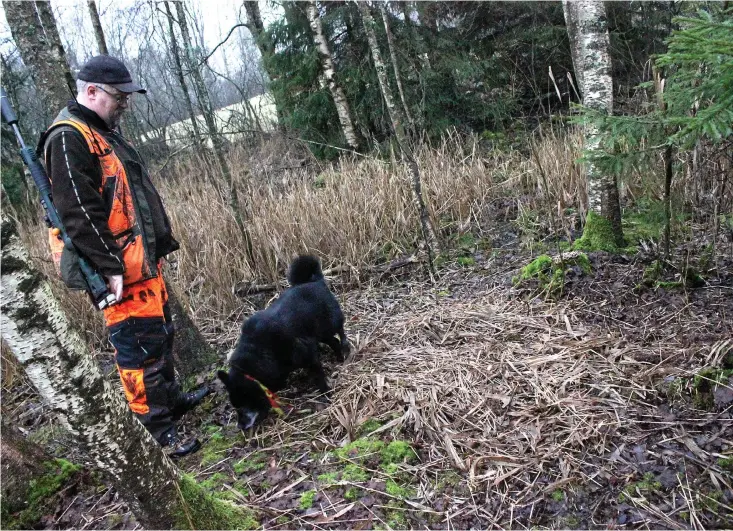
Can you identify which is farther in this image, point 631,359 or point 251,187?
point 251,187

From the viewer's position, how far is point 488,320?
3910 mm

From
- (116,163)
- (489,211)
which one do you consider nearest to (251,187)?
(489,211)

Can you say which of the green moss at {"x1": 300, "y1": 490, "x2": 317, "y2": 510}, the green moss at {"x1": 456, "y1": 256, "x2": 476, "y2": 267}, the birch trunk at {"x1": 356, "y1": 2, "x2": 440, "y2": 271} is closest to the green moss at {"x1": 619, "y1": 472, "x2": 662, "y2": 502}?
the green moss at {"x1": 300, "y1": 490, "x2": 317, "y2": 510}

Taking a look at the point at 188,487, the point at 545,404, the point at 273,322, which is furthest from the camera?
the point at 273,322

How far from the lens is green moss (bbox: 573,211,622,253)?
433cm

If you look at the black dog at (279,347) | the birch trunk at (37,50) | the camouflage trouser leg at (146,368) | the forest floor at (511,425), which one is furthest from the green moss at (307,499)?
→ the birch trunk at (37,50)

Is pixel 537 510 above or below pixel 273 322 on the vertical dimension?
below

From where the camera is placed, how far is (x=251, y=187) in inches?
254

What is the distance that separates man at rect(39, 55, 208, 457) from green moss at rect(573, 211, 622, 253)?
354 centimetres

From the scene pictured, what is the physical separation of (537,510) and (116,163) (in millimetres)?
2934

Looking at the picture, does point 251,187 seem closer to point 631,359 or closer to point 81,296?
point 81,296

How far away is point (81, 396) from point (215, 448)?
1614mm

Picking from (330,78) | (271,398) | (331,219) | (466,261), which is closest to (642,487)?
(271,398)

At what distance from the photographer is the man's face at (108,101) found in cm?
279
